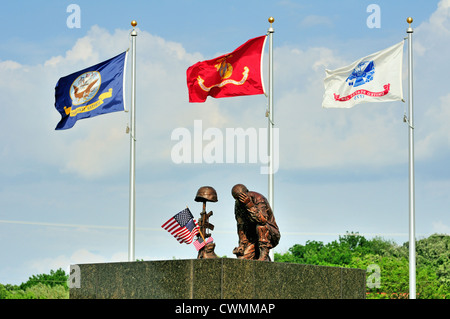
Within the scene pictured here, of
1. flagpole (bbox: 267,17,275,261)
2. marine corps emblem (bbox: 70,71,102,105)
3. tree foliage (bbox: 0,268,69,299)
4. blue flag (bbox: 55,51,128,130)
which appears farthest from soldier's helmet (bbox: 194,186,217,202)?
tree foliage (bbox: 0,268,69,299)

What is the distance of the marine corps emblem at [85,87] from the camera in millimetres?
22031

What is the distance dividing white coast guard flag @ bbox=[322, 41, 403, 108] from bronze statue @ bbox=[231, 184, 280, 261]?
26.3 ft

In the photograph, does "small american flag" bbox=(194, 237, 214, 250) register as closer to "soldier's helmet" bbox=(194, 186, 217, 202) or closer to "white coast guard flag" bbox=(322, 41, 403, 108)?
"soldier's helmet" bbox=(194, 186, 217, 202)

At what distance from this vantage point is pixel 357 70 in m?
22.0

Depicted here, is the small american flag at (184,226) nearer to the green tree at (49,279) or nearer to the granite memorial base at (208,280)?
the granite memorial base at (208,280)

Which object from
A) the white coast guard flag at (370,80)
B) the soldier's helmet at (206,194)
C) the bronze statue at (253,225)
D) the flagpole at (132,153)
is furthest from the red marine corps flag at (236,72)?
the bronze statue at (253,225)

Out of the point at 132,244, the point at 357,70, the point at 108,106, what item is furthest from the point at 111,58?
the point at 357,70

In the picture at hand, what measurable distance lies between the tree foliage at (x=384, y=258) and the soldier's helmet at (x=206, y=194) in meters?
27.8

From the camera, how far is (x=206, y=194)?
14797mm

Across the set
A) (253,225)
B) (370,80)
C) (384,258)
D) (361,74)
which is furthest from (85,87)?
(384,258)

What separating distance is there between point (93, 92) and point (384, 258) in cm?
2846

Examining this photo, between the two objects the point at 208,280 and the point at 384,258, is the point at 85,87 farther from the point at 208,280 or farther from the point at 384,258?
the point at 384,258

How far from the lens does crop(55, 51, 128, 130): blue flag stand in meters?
21.7
